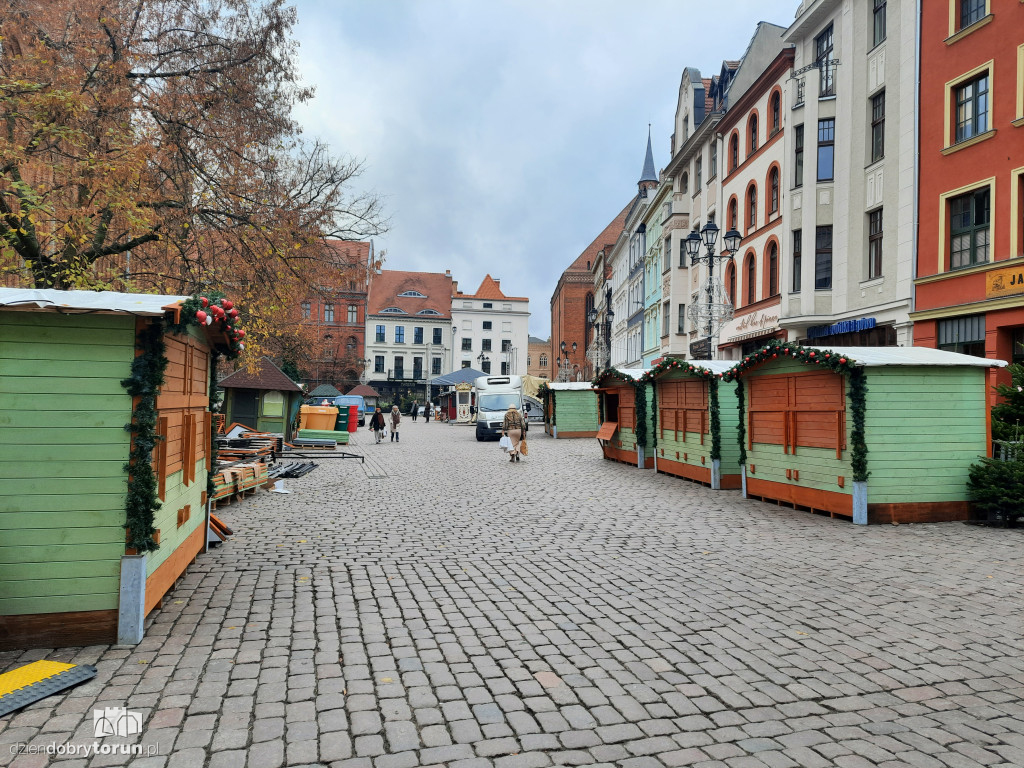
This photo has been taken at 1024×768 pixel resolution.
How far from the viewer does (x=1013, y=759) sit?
327 cm

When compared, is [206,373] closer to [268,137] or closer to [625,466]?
[268,137]

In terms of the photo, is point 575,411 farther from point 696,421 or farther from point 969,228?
point 969,228

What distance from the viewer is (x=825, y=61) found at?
23.4m

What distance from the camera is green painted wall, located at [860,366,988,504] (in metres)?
9.73

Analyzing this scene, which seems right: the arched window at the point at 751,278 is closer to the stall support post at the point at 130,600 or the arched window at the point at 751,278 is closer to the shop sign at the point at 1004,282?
the shop sign at the point at 1004,282

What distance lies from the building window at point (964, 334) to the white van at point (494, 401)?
18304 millimetres

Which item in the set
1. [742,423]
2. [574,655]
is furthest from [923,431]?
[574,655]

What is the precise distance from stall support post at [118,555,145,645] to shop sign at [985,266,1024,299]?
676 inches

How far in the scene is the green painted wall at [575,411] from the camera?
109ft

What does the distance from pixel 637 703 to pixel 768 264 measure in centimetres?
2471

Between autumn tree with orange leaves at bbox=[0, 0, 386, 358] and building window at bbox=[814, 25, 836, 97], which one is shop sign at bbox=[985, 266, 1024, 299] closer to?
building window at bbox=[814, 25, 836, 97]

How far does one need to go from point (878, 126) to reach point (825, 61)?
12.3ft

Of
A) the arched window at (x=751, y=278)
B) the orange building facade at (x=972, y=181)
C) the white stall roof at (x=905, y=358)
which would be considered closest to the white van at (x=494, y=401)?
the arched window at (x=751, y=278)

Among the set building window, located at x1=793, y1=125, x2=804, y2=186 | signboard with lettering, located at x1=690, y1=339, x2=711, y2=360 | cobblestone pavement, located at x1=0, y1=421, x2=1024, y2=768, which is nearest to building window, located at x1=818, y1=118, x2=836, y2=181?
building window, located at x1=793, y1=125, x2=804, y2=186
